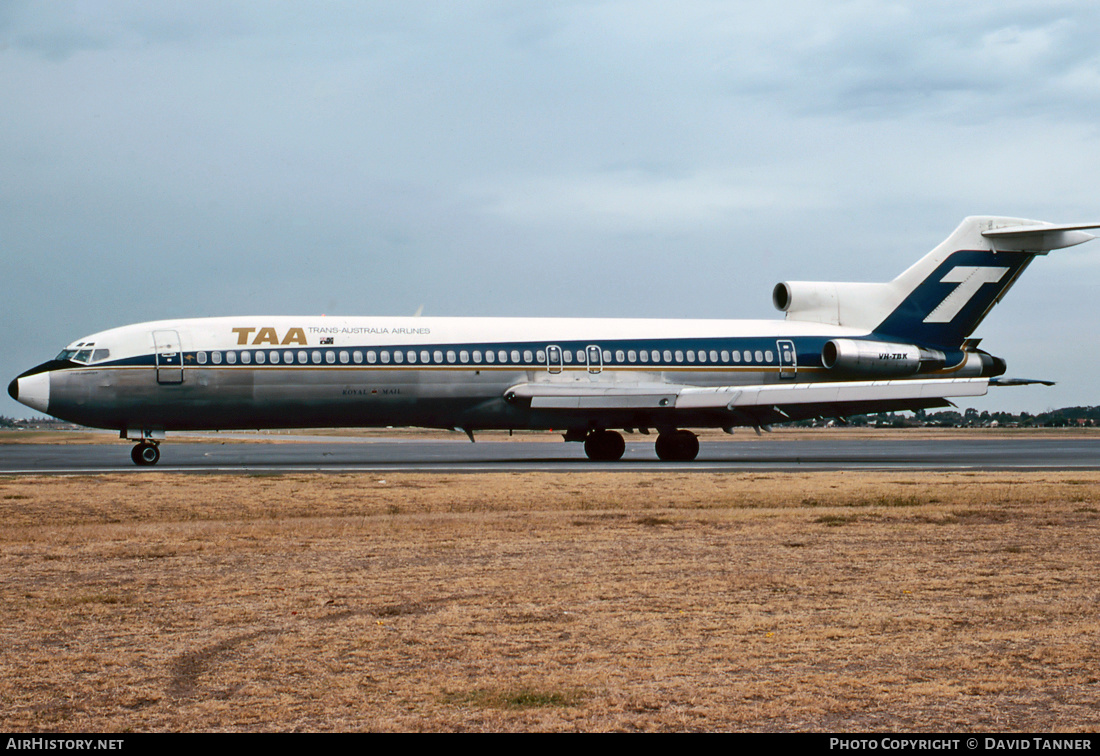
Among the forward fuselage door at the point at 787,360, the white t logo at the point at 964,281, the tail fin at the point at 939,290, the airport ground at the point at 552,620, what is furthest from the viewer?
the white t logo at the point at 964,281

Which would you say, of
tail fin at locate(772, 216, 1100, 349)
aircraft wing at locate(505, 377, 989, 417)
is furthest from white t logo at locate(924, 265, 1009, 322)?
aircraft wing at locate(505, 377, 989, 417)

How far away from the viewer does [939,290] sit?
121 ft

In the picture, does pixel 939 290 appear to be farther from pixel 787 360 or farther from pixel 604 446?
pixel 604 446

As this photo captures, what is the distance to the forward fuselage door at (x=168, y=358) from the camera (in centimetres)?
2894

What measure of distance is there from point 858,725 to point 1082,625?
3272 millimetres

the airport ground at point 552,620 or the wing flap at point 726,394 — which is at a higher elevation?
the wing flap at point 726,394

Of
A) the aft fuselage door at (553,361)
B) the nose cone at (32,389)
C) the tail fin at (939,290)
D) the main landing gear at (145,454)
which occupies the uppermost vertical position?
the tail fin at (939,290)

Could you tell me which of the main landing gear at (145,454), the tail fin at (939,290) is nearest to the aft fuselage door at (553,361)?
the tail fin at (939,290)

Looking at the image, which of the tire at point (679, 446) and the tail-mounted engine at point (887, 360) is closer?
the tire at point (679, 446)

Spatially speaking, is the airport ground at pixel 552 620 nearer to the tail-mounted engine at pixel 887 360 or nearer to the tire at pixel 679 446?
the tire at pixel 679 446

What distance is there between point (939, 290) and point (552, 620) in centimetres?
3234

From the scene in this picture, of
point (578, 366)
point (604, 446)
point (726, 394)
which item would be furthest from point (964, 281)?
point (578, 366)

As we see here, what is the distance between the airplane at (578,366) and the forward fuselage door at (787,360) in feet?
0.16

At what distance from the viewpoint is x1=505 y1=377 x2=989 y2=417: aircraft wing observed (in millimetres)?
31812
